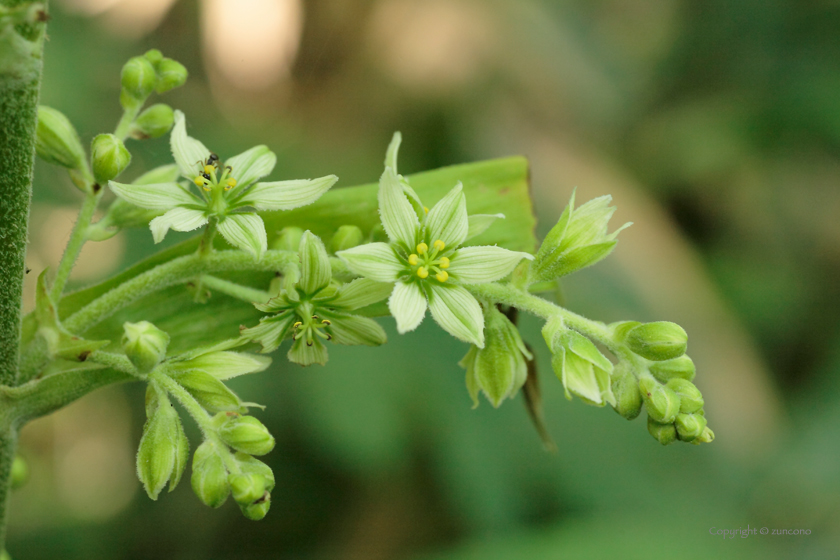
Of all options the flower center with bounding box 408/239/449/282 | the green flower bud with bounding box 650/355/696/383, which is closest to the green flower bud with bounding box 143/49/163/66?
the flower center with bounding box 408/239/449/282

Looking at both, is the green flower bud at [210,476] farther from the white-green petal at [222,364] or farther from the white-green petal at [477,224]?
the white-green petal at [477,224]

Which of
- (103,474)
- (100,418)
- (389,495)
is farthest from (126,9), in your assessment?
(389,495)

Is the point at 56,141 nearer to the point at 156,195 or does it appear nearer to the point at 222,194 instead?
the point at 156,195

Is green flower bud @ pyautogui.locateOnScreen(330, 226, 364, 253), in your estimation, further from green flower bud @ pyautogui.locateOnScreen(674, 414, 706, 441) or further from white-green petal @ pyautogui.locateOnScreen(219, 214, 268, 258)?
green flower bud @ pyautogui.locateOnScreen(674, 414, 706, 441)

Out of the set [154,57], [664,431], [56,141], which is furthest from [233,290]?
[664,431]

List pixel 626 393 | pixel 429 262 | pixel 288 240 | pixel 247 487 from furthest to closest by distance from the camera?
pixel 288 240 → pixel 429 262 → pixel 626 393 → pixel 247 487
